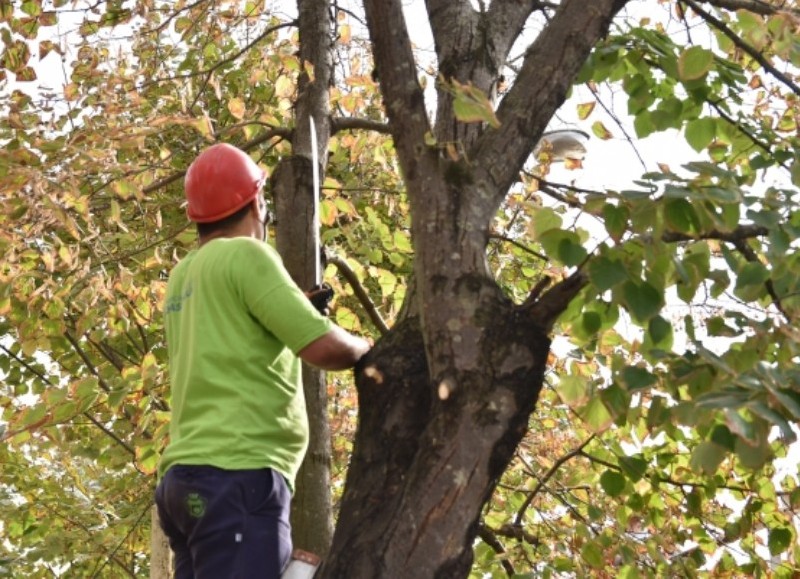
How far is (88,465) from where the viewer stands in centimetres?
1206

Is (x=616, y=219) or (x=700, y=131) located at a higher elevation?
(x=700, y=131)

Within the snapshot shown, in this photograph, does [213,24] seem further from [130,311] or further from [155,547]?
[155,547]

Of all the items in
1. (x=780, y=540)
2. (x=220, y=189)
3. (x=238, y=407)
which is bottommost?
(x=780, y=540)

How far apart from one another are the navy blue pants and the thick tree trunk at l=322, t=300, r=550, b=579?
17 cm

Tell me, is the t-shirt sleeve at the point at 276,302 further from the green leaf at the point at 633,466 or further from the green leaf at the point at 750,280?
the green leaf at the point at 633,466

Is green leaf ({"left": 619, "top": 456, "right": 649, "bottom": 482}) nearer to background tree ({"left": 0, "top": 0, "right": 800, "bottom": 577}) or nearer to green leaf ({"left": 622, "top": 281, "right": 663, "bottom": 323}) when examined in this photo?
background tree ({"left": 0, "top": 0, "right": 800, "bottom": 577})

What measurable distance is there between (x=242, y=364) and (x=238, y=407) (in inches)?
5.1

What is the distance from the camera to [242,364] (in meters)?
3.59

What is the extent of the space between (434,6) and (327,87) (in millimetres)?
1483

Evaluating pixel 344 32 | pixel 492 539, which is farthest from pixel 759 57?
pixel 344 32

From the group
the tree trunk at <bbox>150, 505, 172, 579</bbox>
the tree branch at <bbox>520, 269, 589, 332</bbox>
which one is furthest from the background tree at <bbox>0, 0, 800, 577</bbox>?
the tree trunk at <bbox>150, 505, 172, 579</bbox>

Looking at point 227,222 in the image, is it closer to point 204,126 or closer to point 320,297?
point 320,297

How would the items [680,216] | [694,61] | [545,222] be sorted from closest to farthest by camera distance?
[680,216]
[545,222]
[694,61]

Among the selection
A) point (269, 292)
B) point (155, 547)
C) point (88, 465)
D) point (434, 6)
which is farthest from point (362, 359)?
point (88, 465)
